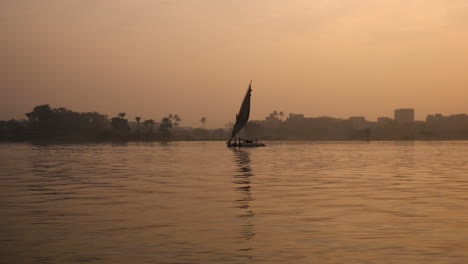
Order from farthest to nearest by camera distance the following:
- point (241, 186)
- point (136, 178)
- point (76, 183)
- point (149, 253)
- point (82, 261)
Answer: point (136, 178)
point (76, 183)
point (241, 186)
point (149, 253)
point (82, 261)

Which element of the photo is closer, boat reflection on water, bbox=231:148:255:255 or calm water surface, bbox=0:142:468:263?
calm water surface, bbox=0:142:468:263

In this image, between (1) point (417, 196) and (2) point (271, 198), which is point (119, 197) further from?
(1) point (417, 196)

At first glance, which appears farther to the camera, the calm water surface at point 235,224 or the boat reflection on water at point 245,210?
the boat reflection on water at point 245,210

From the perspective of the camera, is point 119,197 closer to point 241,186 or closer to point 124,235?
point 241,186

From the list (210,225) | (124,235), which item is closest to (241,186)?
(210,225)

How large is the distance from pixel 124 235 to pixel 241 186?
70.8 ft

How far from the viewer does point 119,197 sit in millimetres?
34312

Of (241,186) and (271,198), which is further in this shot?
(241,186)

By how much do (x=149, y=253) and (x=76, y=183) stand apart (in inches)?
1136

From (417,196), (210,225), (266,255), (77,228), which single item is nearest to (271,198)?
(417,196)

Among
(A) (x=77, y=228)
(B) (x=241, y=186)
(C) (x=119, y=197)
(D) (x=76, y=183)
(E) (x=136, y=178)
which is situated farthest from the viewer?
(E) (x=136, y=178)

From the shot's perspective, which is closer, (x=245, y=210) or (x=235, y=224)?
(x=235, y=224)

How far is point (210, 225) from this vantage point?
23.2 meters

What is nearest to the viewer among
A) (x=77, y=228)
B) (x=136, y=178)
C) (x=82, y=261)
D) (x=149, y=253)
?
(x=82, y=261)
